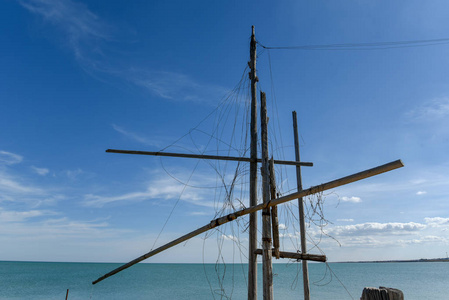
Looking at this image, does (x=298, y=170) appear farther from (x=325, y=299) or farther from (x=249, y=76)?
(x=325, y=299)

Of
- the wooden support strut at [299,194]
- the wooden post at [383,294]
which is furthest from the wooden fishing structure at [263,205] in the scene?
the wooden post at [383,294]

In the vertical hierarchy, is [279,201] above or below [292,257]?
above

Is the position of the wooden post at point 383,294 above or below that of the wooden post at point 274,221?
below

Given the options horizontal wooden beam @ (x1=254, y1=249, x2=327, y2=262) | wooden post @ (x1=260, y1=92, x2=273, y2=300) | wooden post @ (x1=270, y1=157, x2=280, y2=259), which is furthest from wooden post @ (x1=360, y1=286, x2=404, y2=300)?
horizontal wooden beam @ (x1=254, y1=249, x2=327, y2=262)

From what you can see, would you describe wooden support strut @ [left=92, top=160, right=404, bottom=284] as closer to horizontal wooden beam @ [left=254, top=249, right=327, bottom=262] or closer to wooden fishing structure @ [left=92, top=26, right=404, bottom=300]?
wooden fishing structure @ [left=92, top=26, right=404, bottom=300]

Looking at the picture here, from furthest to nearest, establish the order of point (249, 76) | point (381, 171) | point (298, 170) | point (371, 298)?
point (298, 170), point (249, 76), point (381, 171), point (371, 298)

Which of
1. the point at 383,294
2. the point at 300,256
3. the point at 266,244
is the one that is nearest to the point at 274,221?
the point at 266,244

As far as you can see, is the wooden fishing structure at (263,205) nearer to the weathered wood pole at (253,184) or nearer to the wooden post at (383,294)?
the weathered wood pole at (253,184)

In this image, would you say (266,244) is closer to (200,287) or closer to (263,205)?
(263,205)

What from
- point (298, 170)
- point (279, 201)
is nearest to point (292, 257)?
point (279, 201)

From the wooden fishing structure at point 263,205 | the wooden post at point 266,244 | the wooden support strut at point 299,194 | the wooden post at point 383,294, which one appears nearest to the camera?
the wooden post at point 383,294

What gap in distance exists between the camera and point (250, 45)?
424 inches

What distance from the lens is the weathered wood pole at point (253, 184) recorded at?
8273 mm

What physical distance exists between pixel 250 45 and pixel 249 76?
1.17 meters
